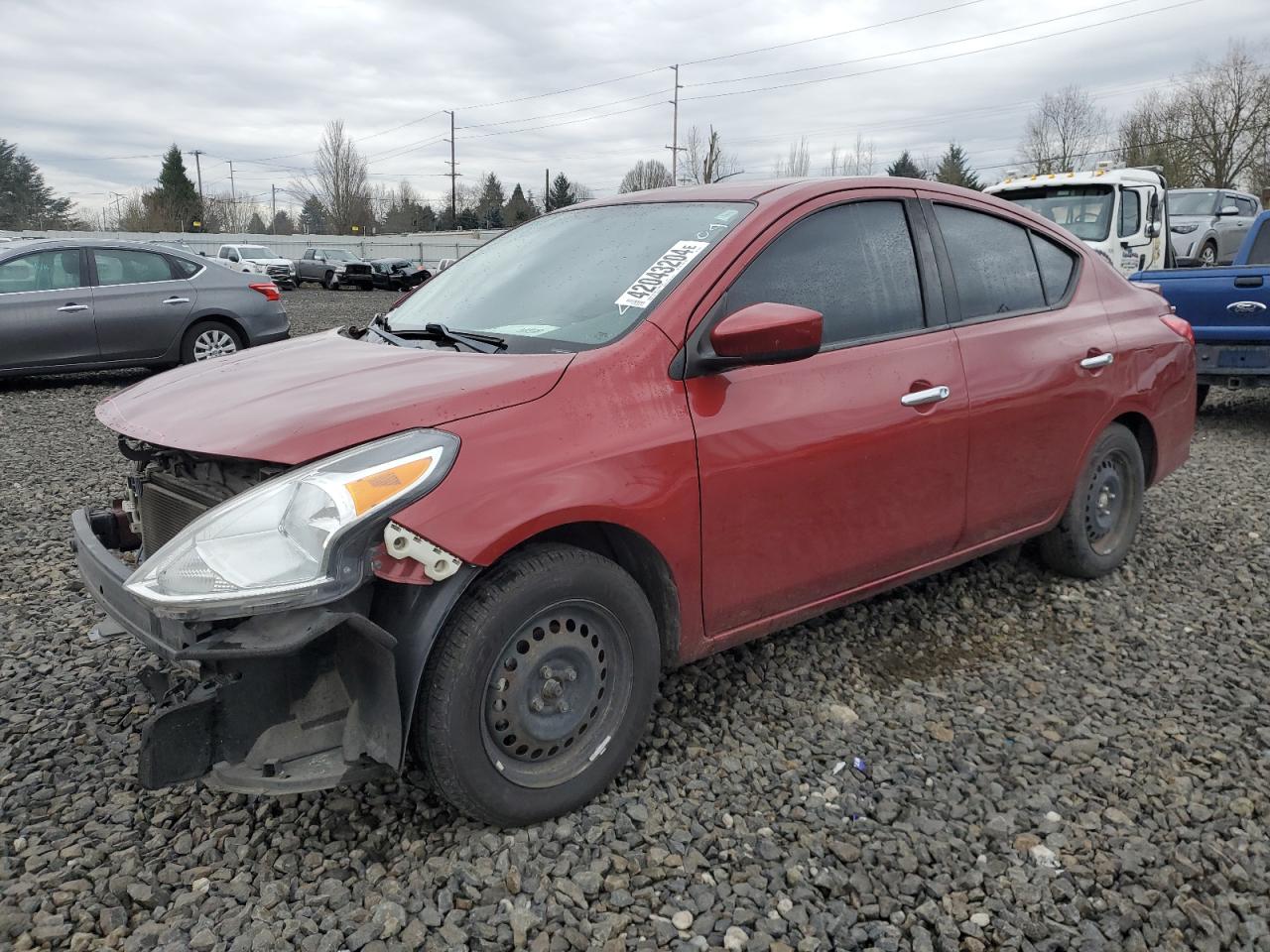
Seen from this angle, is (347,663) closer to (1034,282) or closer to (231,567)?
(231,567)

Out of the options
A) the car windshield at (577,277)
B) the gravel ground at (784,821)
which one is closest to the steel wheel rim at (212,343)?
the gravel ground at (784,821)

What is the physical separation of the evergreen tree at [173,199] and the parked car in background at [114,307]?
62.2m

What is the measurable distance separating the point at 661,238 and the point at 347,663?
63.4 inches

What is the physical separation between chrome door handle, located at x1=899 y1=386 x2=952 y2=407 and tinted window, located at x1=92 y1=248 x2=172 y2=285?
907 cm

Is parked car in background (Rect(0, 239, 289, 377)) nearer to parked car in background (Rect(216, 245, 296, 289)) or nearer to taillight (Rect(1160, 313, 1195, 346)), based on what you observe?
taillight (Rect(1160, 313, 1195, 346))

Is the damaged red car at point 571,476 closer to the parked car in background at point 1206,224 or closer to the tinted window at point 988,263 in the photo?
the tinted window at point 988,263

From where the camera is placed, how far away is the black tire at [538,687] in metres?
2.24

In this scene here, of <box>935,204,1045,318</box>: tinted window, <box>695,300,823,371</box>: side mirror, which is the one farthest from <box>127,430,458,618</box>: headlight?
<box>935,204,1045,318</box>: tinted window

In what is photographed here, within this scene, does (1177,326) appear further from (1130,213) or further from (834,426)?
(1130,213)

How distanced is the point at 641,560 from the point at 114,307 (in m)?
8.88

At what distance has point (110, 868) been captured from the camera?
2.33 m

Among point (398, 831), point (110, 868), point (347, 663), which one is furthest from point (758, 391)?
point (110, 868)

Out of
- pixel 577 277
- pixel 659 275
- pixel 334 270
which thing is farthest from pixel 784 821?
pixel 334 270

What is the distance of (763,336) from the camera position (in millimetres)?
2551
